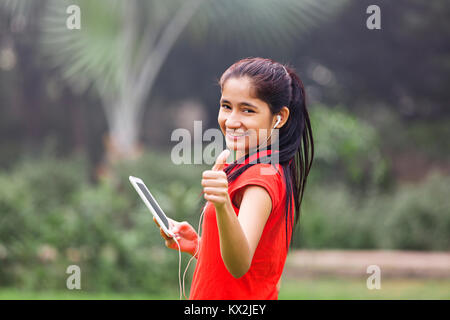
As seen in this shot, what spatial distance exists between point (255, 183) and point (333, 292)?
18.6 ft

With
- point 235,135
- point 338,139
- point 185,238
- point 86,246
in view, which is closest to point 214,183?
point 235,135

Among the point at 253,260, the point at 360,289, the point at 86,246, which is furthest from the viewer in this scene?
the point at 360,289

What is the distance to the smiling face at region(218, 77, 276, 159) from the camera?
79.4 inches

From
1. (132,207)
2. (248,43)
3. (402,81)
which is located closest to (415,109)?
(402,81)

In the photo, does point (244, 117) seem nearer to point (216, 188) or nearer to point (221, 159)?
point (221, 159)

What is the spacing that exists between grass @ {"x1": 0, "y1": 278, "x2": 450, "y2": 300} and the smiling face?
457 cm

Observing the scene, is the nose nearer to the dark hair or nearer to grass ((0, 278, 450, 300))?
the dark hair

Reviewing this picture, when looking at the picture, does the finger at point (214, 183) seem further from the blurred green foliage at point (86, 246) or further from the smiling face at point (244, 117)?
the blurred green foliage at point (86, 246)

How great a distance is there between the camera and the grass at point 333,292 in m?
6.28

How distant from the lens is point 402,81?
17.0 metres

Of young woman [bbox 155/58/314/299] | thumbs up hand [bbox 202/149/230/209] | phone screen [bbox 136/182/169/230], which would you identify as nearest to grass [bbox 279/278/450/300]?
phone screen [bbox 136/182/169/230]

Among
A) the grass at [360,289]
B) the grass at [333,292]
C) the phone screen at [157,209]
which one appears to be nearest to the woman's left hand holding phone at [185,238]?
the phone screen at [157,209]

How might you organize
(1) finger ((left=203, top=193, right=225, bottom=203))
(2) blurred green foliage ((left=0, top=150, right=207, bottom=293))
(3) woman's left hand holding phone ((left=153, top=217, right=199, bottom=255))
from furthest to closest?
(2) blurred green foliage ((left=0, top=150, right=207, bottom=293)) < (3) woman's left hand holding phone ((left=153, top=217, right=199, bottom=255)) < (1) finger ((left=203, top=193, right=225, bottom=203))

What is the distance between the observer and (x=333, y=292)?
7.16 metres
